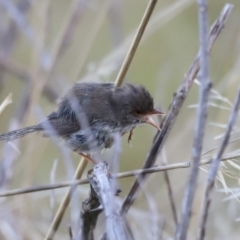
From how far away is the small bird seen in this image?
8.14 ft

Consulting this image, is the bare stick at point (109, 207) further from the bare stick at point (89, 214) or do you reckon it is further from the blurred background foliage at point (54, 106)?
the blurred background foliage at point (54, 106)

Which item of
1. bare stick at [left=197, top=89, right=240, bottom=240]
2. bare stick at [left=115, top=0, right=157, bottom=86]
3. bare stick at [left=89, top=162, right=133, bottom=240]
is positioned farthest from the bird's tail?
bare stick at [left=197, top=89, right=240, bottom=240]

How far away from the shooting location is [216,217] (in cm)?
316

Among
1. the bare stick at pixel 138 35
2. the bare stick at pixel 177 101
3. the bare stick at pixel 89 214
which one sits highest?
the bare stick at pixel 138 35

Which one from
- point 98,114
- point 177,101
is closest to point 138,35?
point 177,101

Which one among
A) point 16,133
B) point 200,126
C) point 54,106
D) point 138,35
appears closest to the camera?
point 200,126

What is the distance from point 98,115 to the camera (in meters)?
2.60

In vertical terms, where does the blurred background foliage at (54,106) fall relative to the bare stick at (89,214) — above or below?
above

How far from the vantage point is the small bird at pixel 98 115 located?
2.48 meters

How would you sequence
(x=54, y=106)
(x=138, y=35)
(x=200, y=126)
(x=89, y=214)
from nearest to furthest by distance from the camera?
(x=200, y=126)
(x=89, y=214)
(x=138, y=35)
(x=54, y=106)

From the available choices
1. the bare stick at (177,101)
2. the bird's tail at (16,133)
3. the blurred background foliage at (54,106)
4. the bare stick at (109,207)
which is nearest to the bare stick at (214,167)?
the bare stick at (109,207)

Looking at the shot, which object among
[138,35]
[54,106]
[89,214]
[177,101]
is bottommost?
[89,214]

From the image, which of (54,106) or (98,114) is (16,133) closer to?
(98,114)

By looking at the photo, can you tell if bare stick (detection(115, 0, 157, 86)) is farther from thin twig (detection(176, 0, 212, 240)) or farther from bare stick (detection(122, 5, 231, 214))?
thin twig (detection(176, 0, 212, 240))
